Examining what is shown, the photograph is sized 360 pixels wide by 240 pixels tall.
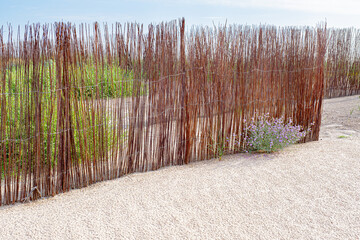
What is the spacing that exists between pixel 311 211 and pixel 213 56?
6.14 ft

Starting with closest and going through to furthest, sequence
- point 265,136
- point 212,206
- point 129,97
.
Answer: point 212,206, point 129,97, point 265,136

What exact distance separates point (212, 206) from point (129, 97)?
1335mm

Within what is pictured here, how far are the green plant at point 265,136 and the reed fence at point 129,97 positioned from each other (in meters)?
0.14

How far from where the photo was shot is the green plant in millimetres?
3969

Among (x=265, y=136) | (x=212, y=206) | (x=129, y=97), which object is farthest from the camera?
(x=265, y=136)

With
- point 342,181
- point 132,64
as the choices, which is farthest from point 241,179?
point 132,64

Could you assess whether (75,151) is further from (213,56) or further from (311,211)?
(311,211)

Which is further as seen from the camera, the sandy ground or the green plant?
the green plant

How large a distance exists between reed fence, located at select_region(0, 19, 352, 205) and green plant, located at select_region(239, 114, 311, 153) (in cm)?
14

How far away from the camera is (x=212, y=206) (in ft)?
8.82

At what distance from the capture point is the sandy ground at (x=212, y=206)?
93.8 inches

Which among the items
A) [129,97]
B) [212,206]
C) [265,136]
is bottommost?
[212,206]

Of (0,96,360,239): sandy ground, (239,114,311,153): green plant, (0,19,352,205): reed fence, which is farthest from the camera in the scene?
(239,114,311,153): green plant

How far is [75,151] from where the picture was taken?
10.2 ft
